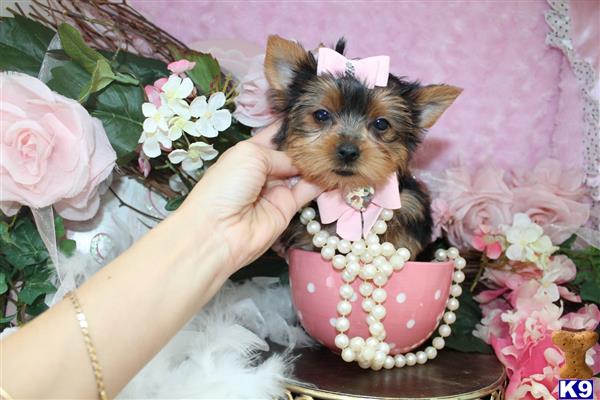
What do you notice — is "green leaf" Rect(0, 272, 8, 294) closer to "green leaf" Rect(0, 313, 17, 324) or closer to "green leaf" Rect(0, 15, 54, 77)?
"green leaf" Rect(0, 313, 17, 324)

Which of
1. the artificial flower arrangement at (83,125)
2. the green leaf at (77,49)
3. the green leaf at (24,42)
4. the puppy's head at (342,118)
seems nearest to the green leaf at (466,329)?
the puppy's head at (342,118)

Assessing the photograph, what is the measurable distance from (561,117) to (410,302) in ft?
4.00

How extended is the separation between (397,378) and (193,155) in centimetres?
82

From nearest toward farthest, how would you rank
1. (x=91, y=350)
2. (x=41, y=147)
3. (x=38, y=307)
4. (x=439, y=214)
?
(x=91, y=350) < (x=41, y=147) < (x=38, y=307) < (x=439, y=214)

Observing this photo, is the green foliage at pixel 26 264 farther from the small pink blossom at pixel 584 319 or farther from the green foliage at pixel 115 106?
the small pink blossom at pixel 584 319

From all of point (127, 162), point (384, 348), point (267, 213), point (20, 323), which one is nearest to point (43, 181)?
point (127, 162)

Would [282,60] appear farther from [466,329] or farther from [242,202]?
[466,329]

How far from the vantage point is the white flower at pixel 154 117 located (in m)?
1.64

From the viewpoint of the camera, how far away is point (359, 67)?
1.63 meters

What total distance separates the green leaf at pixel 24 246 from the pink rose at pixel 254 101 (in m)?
0.67

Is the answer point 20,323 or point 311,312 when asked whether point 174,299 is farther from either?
point 20,323

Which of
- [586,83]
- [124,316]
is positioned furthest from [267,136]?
[586,83]

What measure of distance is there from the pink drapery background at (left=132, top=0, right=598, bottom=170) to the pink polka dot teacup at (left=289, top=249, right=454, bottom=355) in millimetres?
775

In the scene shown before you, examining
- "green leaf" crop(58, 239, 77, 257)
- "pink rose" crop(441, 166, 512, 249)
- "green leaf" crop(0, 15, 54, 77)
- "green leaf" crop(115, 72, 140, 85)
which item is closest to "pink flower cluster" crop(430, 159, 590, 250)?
"pink rose" crop(441, 166, 512, 249)
